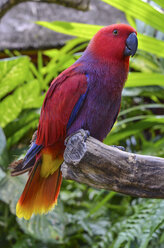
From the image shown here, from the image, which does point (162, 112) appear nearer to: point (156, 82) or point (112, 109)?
point (156, 82)

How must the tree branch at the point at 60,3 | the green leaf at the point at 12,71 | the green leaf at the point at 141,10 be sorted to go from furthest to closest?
the tree branch at the point at 60,3
the green leaf at the point at 12,71
the green leaf at the point at 141,10

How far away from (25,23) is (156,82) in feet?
4.07

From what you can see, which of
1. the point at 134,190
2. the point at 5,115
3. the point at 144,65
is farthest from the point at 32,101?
the point at 134,190

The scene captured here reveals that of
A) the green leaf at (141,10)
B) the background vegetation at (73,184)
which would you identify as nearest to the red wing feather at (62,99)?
the background vegetation at (73,184)

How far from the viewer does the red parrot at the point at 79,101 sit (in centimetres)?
59

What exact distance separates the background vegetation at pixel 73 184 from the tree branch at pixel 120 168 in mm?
308

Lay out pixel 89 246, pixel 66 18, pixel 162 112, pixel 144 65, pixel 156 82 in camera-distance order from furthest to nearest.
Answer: pixel 66 18, pixel 162 112, pixel 144 65, pixel 89 246, pixel 156 82

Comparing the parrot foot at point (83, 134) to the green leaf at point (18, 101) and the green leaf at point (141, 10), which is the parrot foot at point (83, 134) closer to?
the green leaf at point (141, 10)

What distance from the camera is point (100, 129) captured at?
636 mm

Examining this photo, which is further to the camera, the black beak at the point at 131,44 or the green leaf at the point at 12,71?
the green leaf at the point at 12,71

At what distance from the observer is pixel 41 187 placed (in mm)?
629

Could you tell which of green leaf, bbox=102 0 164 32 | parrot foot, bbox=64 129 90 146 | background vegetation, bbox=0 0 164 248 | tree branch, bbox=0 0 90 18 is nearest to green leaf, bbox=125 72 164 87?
background vegetation, bbox=0 0 164 248

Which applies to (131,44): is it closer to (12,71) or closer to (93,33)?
(93,33)

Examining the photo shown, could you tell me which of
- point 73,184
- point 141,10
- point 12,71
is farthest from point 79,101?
point 73,184
